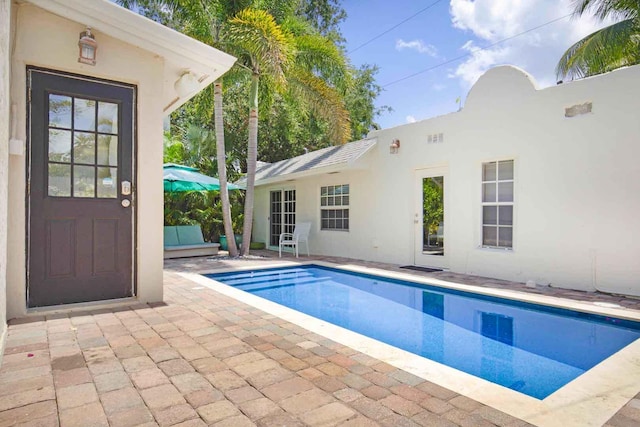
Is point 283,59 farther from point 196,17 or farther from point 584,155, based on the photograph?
point 584,155

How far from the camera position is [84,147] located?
4.87m

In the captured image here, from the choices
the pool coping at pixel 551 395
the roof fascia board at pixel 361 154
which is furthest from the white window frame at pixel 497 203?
the pool coping at pixel 551 395

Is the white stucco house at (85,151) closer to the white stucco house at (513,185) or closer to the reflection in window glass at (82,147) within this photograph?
the reflection in window glass at (82,147)

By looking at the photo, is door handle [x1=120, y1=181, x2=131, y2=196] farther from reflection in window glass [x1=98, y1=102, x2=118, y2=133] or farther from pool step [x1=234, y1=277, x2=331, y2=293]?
pool step [x1=234, y1=277, x2=331, y2=293]

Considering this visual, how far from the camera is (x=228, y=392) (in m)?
2.68

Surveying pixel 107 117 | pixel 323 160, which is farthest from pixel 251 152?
pixel 107 117

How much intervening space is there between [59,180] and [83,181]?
9.8 inches

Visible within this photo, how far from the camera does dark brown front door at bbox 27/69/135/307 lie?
453cm

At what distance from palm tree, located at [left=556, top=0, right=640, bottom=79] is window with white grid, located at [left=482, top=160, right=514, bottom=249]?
847cm

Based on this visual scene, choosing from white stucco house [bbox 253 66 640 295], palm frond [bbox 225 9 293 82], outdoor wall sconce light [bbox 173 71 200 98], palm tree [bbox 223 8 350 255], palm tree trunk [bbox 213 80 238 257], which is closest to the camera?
outdoor wall sconce light [bbox 173 71 200 98]

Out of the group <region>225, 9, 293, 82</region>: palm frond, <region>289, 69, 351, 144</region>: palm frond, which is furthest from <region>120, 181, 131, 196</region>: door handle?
<region>289, 69, 351, 144</region>: palm frond

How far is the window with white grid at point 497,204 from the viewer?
7.84 meters

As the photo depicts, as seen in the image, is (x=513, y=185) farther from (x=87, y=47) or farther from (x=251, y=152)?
(x=251, y=152)

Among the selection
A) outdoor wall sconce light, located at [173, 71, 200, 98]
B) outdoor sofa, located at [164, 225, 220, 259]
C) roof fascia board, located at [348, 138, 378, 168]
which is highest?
outdoor wall sconce light, located at [173, 71, 200, 98]
